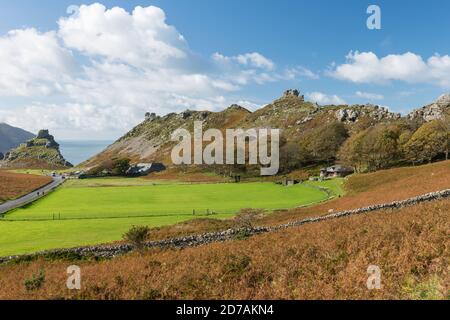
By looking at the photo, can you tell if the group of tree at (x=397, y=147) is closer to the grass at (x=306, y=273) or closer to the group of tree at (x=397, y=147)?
the group of tree at (x=397, y=147)

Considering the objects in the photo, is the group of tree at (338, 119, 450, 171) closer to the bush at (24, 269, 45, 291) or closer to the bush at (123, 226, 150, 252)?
the bush at (123, 226, 150, 252)

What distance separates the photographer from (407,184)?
206ft

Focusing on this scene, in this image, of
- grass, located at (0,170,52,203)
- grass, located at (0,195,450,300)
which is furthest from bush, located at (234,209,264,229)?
grass, located at (0,170,52,203)

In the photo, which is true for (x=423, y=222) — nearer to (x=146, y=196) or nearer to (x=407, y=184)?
(x=407, y=184)

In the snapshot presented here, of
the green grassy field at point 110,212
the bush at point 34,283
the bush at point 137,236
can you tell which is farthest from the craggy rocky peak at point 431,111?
the bush at point 34,283

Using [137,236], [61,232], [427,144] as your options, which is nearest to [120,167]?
[427,144]

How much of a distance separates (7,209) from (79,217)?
74.2 ft

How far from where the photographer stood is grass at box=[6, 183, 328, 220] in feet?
227

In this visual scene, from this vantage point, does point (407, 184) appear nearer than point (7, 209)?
Yes

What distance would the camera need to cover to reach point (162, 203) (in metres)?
83.8
